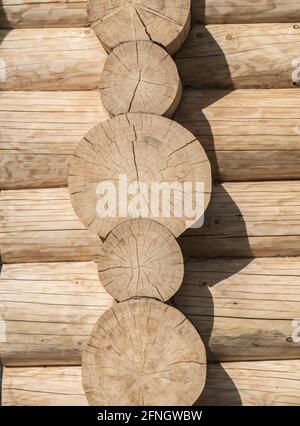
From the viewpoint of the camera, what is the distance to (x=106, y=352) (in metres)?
3.71

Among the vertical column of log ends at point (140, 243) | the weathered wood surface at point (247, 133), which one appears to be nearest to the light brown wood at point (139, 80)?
the vertical column of log ends at point (140, 243)

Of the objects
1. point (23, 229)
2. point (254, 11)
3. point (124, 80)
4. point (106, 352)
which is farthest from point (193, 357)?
point (254, 11)

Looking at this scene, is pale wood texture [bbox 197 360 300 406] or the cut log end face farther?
pale wood texture [bbox 197 360 300 406]

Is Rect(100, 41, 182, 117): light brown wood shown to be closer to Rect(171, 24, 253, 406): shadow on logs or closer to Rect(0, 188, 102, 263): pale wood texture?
Rect(171, 24, 253, 406): shadow on logs

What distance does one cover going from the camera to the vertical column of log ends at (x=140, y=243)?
12.0ft

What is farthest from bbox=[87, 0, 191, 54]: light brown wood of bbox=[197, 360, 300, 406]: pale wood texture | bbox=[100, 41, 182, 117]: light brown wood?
bbox=[197, 360, 300, 406]: pale wood texture

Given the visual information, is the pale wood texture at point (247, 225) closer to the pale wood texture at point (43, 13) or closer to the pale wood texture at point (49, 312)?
the pale wood texture at point (49, 312)

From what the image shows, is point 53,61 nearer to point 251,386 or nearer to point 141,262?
point 141,262

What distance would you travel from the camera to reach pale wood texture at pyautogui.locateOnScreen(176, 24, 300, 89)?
173 inches

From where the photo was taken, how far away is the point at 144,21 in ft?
13.3

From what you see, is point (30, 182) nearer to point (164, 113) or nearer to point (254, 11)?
point (164, 113)

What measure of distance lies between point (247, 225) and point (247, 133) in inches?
24.5

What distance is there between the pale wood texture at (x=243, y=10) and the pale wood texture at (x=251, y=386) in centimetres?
239

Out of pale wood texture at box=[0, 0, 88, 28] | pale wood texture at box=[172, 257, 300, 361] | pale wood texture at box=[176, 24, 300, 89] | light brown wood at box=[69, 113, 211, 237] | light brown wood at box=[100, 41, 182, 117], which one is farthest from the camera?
pale wood texture at box=[0, 0, 88, 28]
